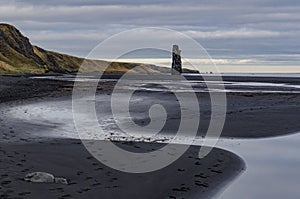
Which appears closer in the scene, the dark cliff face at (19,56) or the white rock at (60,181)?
the white rock at (60,181)

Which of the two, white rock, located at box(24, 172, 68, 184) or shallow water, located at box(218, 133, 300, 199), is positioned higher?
white rock, located at box(24, 172, 68, 184)

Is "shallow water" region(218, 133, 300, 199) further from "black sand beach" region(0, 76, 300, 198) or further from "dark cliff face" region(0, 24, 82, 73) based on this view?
"dark cliff face" region(0, 24, 82, 73)

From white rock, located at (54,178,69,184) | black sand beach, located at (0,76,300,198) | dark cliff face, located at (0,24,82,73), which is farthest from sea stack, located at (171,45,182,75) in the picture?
white rock, located at (54,178,69,184)

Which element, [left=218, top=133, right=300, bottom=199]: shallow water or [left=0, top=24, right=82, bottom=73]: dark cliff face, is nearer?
[left=218, top=133, right=300, bottom=199]: shallow water

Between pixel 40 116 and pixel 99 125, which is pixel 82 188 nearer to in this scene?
pixel 99 125

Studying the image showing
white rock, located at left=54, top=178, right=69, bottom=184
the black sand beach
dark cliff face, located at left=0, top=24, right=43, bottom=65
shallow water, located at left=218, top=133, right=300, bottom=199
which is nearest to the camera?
the black sand beach

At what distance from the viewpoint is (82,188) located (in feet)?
32.8

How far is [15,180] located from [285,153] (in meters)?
10.5

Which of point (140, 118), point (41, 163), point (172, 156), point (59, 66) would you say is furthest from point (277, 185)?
point (59, 66)

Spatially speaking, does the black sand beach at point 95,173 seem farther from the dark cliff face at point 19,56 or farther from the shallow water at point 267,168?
the dark cliff face at point 19,56

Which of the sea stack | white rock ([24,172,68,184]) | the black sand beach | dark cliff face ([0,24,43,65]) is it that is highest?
dark cliff face ([0,24,43,65])

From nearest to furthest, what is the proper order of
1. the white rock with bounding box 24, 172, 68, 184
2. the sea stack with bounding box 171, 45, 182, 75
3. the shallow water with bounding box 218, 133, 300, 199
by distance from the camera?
the white rock with bounding box 24, 172, 68, 184 → the shallow water with bounding box 218, 133, 300, 199 → the sea stack with bounding box 171, 45, 182, 75

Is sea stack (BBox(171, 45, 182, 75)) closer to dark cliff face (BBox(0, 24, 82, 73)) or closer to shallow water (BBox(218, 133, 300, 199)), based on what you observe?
dark cliff face (BBox(0, 24, 82, 73))

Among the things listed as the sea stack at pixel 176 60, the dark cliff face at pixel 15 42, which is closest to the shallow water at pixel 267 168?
the sea stack at pixel 176 60
